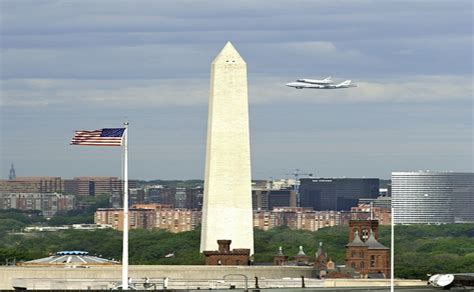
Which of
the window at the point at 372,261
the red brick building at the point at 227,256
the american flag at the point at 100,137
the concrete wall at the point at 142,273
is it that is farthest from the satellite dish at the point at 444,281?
the window at the point at 372,261

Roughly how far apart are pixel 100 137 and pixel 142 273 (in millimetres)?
41847

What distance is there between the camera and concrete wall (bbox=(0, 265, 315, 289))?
141 m

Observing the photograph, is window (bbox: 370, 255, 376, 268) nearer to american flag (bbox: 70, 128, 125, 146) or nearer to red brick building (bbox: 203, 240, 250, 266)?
red brick building (bbox: 203, 240, 250, 266)

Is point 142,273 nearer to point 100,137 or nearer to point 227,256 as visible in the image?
point 227,256

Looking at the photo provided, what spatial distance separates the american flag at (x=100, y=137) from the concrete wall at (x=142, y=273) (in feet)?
71.3

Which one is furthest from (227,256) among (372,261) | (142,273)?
(142,273)

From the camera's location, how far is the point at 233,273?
502 feet

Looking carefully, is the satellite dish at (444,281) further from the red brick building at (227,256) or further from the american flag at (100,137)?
the red brick building at (227,256)

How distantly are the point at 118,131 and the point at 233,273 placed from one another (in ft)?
147

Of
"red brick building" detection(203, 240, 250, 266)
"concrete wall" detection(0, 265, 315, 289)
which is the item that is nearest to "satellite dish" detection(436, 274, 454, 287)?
"concrete wall" detection(0, 265, 315, 289)

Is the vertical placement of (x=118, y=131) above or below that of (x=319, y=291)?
above

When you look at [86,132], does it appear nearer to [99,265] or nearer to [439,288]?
[439,288]

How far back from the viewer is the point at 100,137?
109438 mm

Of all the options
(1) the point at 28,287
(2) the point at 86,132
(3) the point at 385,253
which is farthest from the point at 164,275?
(3) the point at 385,253
